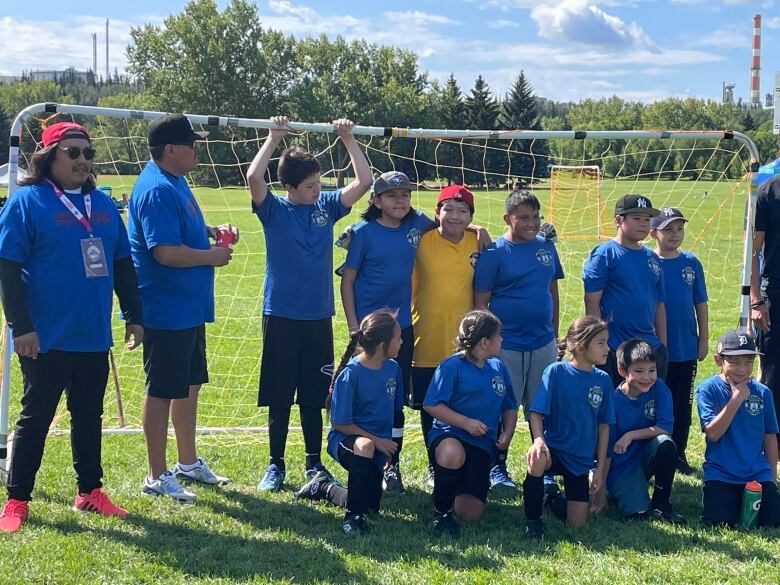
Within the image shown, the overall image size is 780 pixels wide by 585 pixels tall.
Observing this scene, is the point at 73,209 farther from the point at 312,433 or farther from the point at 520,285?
the point at 520,285

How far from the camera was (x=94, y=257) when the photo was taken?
4.05 m

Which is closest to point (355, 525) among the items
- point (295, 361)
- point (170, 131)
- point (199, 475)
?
point (295, 361)

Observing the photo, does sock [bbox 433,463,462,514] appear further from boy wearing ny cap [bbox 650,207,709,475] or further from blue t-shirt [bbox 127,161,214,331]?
boy wearing ny cap [bbox 650,207,709,475]

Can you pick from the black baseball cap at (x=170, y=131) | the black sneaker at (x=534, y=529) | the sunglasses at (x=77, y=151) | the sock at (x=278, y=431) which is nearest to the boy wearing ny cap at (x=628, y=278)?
the black sneaker at (x=534, y=529)

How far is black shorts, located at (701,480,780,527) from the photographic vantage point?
4.18 meters

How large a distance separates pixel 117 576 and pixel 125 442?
217cm

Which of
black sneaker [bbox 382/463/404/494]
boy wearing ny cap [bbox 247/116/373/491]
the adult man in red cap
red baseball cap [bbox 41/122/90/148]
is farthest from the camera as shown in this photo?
black sneaker [bbox 382/463/404/494]

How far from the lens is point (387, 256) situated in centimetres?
470

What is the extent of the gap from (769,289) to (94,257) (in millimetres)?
4012

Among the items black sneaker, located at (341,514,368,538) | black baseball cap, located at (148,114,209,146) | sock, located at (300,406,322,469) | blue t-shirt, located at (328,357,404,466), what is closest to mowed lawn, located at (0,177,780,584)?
black sneaker, located at (341,514,368,538)

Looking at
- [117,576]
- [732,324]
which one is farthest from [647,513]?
[732,324]

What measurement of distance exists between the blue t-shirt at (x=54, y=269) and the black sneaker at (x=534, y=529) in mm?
2340

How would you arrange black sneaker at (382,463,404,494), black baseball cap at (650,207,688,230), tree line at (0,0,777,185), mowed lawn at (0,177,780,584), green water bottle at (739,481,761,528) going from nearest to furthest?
mowed lawn at (0,177,780,584)
green water bottle at (739,481,761,528)
black sneaker at (382,463,404,494)
black baseball cap at (650,207,688,230)
tree line at (0,0,777,185)

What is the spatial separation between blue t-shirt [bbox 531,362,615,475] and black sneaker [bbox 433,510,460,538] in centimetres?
67
